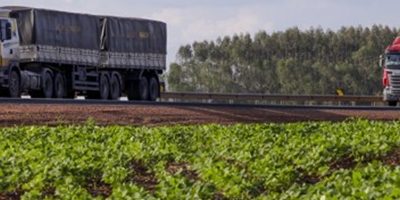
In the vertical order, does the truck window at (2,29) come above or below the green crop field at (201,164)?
above

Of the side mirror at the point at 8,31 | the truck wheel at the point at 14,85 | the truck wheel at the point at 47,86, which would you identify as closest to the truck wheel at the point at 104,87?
the truck wheel at the point at 47,86

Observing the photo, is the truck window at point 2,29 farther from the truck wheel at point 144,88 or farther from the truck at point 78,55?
the truck wheel at point 144,88

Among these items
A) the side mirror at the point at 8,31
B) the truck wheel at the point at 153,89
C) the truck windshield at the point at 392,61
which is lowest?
the truck wheel at the point at 153,89

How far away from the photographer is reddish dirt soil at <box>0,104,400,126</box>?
31.9m

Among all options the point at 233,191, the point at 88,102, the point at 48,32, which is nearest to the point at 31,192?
the point at 233,191

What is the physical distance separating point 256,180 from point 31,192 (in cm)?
283

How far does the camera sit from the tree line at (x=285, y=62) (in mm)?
116750

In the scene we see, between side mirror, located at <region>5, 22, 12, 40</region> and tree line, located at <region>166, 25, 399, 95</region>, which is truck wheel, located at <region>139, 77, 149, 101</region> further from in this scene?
tree line, located at <region>166, 25, 399, 95</region>

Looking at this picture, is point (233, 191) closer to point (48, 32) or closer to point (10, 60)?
point (10, 60)

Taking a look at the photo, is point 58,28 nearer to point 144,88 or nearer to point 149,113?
point 144,88

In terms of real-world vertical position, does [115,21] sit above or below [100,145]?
above

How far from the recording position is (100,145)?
20078 mm

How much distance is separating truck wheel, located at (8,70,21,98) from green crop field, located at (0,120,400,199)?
1508 centimetres

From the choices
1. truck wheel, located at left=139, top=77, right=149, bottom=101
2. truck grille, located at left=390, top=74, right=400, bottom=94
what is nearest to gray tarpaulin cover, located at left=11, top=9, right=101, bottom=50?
truck wheel, located at left=139, top=77, right=149, bottom=101
